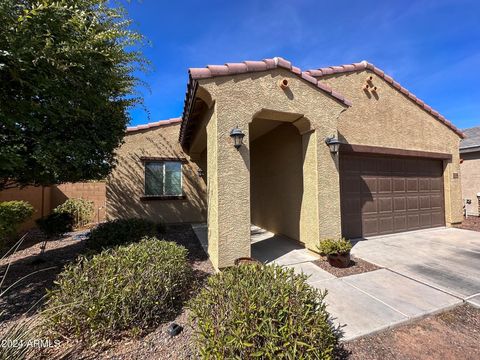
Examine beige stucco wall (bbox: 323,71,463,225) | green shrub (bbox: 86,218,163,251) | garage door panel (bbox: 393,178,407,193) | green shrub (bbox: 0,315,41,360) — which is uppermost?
beige stucco wall (bbox: 323,71,463,225)

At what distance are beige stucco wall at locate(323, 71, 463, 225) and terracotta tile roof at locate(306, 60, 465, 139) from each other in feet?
0.39

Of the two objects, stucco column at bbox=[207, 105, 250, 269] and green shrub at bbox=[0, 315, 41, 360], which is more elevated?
stucco column at bbox=[207, 105, 250, 269]

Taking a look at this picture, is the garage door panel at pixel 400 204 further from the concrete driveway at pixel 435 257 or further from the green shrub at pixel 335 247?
the green shrub at pixel 335 247

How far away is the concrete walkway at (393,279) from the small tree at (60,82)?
4893 millimetres

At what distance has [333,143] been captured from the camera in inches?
224

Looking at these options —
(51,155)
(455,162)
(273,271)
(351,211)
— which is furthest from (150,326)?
(455,162)

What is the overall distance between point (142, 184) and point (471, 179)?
683 inches

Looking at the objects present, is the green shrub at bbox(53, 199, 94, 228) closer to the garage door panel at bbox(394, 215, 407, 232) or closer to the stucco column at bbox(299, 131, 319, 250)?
the stucco column at bbox(299, 131, 319, 250)

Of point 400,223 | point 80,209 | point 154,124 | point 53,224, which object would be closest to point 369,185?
point 400,223

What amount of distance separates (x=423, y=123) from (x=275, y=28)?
22.2 feet

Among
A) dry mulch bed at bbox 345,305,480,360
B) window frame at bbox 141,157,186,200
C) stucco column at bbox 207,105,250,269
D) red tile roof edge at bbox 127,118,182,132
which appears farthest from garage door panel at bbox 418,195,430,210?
red tile roof edge at bbox 127,118,182,132

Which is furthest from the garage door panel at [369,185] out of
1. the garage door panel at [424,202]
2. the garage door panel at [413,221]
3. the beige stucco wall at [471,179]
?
the beige stucco wall at [471,179]

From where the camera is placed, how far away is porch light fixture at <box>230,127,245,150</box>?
15.7ft

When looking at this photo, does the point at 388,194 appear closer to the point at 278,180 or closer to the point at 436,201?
the point at 436,201
